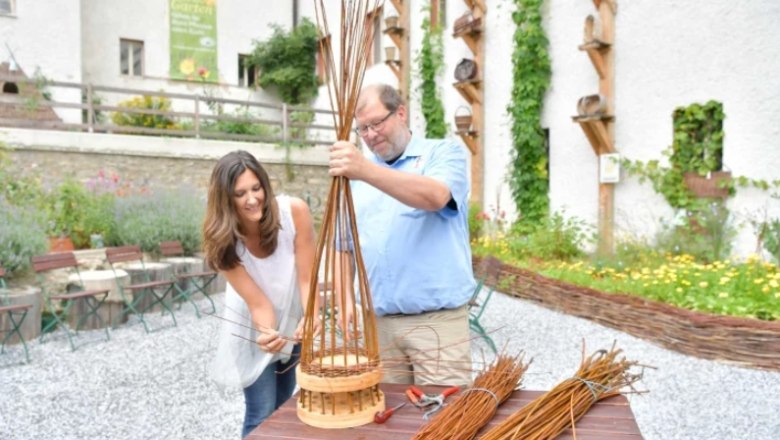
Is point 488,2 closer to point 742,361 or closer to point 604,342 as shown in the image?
point 604,342

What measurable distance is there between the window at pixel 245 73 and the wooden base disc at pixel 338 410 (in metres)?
15.2

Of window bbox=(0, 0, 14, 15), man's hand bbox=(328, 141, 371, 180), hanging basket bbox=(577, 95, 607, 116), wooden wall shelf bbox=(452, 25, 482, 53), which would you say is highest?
window bbox=(0, 0, 14, 15)

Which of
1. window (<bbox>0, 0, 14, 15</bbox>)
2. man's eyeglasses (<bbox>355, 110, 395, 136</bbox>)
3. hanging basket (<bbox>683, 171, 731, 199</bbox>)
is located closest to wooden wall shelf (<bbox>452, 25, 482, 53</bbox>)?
hanging basket (<bbox>683, 171, 731, 199</bbox>)

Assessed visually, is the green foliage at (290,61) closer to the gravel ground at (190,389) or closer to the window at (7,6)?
the window at (7,6)

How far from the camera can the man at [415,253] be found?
5.82 ft

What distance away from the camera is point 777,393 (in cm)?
372

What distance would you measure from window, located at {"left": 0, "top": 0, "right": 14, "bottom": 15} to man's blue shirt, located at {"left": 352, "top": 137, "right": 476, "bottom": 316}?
13322 millimetres

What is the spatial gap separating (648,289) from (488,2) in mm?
5794

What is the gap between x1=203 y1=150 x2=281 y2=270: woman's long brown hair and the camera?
1818 millimetres

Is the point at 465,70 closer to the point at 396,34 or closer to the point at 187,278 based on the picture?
the point at 396,34

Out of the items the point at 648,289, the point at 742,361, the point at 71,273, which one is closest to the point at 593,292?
the point at 648,289

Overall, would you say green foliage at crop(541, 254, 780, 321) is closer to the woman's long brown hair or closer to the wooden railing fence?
the woman's long brown hair

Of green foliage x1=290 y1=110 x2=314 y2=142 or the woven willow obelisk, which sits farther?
green foliage x1=290 y1=110 x2=314 y2=142

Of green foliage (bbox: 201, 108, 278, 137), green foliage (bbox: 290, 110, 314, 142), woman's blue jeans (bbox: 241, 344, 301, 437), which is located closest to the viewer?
woman's blue jeans (bbox: 241, 344, 301, 437)
